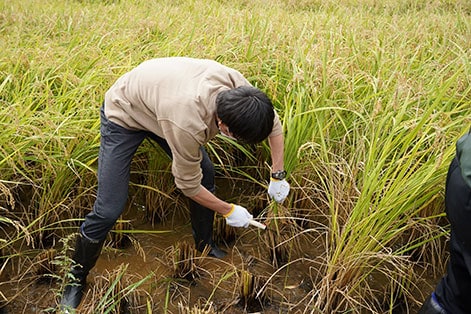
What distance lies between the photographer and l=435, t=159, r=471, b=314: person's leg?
1.42 meters

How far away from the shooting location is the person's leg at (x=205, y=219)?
89.1 inches

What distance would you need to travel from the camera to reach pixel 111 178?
6.49 ft

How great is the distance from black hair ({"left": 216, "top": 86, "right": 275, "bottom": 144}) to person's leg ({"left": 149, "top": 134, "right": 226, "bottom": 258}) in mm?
589

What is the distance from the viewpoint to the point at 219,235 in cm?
254

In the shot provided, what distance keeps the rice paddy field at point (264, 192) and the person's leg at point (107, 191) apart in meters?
0.13

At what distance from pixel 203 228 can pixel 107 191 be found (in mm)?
631

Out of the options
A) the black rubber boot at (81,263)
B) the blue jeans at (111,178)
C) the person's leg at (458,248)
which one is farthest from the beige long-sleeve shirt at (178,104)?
the person's leg at (458,248)

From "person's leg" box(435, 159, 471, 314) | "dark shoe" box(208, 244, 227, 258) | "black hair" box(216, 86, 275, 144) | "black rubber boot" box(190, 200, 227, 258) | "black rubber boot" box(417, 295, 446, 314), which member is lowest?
"dark shoe" box(208, 244, 227, 258)

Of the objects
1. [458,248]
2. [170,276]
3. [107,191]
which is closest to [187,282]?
[170,276]

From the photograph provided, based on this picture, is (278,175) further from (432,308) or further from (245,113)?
(432,308)

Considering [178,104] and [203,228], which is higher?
[178,104]

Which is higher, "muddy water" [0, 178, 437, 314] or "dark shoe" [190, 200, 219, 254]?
"dark shoe" [190, 200, 219, 254]

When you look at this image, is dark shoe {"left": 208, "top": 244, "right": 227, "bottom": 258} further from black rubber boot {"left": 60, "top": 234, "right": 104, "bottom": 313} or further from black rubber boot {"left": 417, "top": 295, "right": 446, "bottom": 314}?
black rubber boot {"left": 417, "top": 295, "right": 446, "bottom": 314}

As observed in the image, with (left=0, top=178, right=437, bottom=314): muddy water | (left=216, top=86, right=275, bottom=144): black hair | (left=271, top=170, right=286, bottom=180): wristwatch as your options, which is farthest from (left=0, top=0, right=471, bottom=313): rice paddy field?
(left=216, top=86, right=275, bottom=144): black hair
